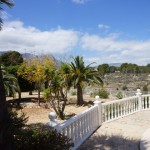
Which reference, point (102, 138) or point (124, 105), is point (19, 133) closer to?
point (102, 138)

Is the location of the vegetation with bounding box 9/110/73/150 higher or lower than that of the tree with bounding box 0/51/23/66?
Result: lower

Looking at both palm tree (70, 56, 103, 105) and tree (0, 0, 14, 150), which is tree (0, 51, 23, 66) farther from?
tree (0, 0, 14, 150)

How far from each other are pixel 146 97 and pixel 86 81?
764cm

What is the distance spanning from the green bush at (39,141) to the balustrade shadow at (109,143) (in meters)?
2.46

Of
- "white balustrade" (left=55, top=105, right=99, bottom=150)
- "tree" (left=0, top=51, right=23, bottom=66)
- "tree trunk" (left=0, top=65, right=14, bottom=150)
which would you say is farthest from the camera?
"tree" (left=0, top=51, right=23, bottom=66)

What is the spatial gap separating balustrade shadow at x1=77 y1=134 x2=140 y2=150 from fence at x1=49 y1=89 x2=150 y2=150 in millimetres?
204

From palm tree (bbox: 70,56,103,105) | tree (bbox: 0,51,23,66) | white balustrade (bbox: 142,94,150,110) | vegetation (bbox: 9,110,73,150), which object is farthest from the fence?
tree (bbox: 0,51,23,66)

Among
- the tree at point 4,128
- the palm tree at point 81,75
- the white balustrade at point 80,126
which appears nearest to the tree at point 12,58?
the palm tree at point 81,75

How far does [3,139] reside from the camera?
392cm

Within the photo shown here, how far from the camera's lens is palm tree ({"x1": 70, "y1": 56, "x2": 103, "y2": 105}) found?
20.9 m

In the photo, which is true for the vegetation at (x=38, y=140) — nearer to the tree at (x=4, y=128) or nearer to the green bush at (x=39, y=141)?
the green bush at (x=39, y=141)

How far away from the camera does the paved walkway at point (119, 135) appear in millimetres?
7703

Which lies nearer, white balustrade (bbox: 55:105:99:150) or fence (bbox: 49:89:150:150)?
white balustrade (bbox: 55:105:99:150)

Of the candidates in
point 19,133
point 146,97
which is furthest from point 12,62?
point 19,133
